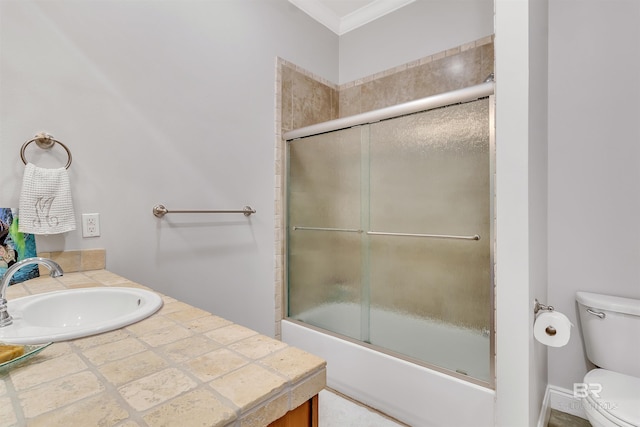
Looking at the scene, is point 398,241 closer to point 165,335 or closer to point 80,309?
point 165,335

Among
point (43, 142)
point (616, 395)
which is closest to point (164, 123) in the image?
point (43, 142)

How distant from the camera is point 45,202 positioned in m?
1.23

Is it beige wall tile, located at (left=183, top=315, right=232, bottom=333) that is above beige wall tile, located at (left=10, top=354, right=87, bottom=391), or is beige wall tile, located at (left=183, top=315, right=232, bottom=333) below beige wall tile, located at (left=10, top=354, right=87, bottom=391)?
above

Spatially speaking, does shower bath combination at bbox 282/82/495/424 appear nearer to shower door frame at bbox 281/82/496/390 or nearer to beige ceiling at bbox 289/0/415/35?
shower door frame at bbox 281/82/496/390

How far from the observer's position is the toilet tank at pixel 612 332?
147 centimetres

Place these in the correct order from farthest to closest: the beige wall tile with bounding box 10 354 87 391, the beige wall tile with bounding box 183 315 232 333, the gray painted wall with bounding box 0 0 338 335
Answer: the gray painted wall with bounding box 0 0 338 335 < the beige wall tile with bounding box 183 315 232 333 < the beige wall tile with bounding box 10 354 87 391

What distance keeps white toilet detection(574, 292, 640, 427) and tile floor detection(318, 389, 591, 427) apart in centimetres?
18

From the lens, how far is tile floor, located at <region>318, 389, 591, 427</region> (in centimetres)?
163

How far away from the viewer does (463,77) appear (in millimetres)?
2066

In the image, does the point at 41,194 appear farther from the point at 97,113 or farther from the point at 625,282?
the point at 625,282

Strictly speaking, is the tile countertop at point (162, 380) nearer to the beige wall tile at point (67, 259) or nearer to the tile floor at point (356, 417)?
the beige wall tile at point (67, 259)

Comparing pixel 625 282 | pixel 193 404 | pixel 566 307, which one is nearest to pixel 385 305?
pixel 566 307

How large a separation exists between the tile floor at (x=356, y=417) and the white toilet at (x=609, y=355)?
18cm

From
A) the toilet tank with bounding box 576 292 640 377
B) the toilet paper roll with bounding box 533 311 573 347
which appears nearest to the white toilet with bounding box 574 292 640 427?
the toilet tank with bounding box 576 292 640 377
